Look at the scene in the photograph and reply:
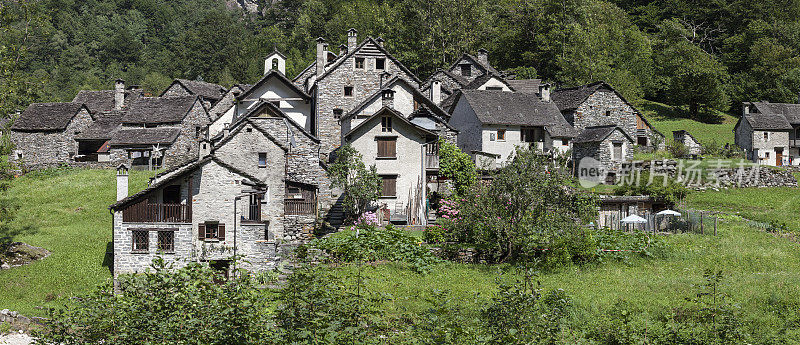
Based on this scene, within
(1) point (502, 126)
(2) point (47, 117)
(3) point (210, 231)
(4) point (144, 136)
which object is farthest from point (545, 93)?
(2) point (47, 117)

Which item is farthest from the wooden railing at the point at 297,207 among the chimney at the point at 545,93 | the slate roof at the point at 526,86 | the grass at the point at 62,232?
the slate roof at the point at 526,86

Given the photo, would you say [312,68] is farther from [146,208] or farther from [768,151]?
[768,151]

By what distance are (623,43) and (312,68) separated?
41.9 meters

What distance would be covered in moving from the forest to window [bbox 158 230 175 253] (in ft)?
39.5

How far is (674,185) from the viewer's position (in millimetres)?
36781

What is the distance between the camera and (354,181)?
33375mm

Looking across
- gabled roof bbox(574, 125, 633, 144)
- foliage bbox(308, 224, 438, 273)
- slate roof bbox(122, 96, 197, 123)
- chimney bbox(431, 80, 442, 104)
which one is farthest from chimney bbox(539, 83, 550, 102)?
slate roof bbox(122, 96, 197, 123)

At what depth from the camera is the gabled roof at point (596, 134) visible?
1801 inches

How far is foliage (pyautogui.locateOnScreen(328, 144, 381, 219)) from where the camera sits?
3294 centimetres

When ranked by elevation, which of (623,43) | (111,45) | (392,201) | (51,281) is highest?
(111,45)

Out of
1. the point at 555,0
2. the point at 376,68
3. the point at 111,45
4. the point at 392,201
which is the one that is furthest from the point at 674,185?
the point at 111,45

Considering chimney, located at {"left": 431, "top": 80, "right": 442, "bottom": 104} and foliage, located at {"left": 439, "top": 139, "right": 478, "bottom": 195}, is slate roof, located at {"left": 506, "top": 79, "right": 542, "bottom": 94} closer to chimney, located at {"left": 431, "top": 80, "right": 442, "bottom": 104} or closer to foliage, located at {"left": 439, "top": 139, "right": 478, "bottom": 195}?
chimney, located at {"left": 431, "top": 80, "right": 442, "bottom": 104}

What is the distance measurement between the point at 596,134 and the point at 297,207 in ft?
81.1

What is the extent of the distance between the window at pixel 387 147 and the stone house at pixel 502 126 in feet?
25.1
